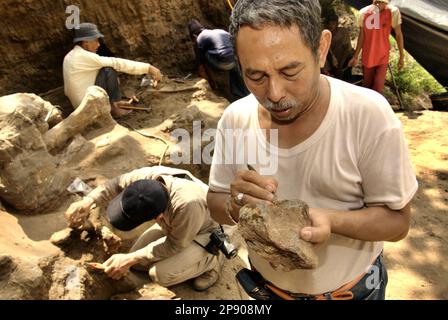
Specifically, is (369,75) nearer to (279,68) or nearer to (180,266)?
(180,266)

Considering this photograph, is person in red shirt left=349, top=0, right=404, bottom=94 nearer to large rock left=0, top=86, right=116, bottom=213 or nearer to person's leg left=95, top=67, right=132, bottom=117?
person's leg left=95, top=67, right=132, bottom=117

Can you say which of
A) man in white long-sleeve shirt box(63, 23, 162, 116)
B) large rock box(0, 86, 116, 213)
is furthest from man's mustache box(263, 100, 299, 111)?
man in white long-sleeve shirt box(63, 23, 162, 116)

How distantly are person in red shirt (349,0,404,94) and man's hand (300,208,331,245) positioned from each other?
17.1 ft

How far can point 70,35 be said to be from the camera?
5262 mm

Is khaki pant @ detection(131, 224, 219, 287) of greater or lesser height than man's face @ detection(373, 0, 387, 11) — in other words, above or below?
below

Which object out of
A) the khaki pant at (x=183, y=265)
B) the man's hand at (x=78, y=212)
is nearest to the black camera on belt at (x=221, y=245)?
the khaki pant at (x=183, y=265)

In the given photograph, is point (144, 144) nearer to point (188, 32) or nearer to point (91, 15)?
point (91, 15)

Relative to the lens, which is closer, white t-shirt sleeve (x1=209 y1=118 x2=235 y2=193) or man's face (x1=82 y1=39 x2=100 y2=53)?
white t-shirt sleeve (x1=209 y1=118 x2=235 y2=193)

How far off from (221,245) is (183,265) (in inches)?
13.2

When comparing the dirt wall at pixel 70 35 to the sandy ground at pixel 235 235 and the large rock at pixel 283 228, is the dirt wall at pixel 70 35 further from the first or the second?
the large rock at pixel 283 228

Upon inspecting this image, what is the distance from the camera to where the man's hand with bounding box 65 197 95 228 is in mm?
2883

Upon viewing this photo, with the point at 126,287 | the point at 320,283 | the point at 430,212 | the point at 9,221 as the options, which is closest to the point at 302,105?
the point at 320,283

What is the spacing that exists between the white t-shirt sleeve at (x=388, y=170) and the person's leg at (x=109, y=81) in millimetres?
4170
